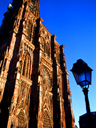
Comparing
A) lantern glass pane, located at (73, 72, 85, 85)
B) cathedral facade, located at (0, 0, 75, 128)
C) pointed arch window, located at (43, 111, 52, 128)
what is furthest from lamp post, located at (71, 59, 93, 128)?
pointed arch window, located at (43, 111, 52, 128)

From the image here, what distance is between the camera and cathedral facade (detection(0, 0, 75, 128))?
43.4 ft

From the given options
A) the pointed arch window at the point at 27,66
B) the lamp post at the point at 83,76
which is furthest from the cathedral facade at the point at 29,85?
the lamp post at the point at 83,76

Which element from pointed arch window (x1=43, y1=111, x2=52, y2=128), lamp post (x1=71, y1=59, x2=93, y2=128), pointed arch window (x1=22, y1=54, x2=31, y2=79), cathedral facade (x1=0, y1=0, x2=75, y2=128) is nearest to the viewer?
lamp post (x1=71, y1=59, x2=93, y2=128)

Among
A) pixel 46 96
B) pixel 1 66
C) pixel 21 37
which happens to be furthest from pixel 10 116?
pixel 21 37

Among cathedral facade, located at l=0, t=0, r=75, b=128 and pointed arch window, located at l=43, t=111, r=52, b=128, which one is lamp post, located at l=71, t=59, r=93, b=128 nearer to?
cathedral facade, located at l=0, t=0, r=75, b=128

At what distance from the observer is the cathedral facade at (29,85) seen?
13219 mm

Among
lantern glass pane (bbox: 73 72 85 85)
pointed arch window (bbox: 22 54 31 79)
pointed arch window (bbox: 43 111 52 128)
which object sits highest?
pointed arch window (bbox: 22 54 31 79)

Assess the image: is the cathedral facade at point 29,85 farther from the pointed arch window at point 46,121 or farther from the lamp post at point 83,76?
the lamp post at point 83,76

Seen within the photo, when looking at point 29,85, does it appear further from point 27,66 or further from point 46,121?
point 46,121

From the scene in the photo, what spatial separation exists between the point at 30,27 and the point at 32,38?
335 centimetres

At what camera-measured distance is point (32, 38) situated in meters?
23.5

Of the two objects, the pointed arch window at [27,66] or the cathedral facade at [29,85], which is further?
the pointed arch window at [27,66]

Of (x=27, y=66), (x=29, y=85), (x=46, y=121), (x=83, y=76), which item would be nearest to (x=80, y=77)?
(x=83, y=76)

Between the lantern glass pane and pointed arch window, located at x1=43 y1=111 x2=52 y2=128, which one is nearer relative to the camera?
the lantern glass pane
